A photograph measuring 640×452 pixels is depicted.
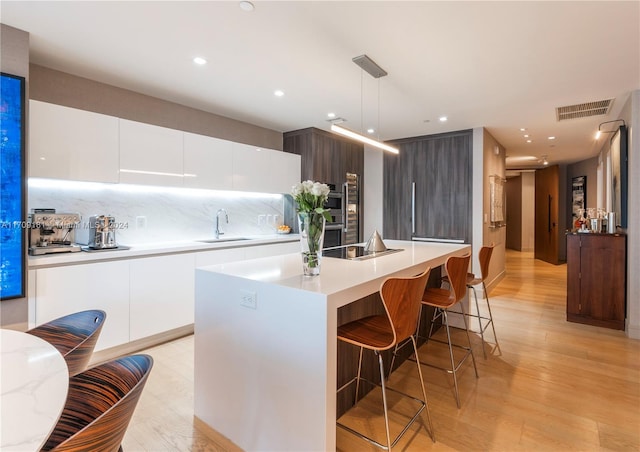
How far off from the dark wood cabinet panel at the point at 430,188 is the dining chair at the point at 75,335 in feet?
16.1

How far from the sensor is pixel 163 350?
3074mm

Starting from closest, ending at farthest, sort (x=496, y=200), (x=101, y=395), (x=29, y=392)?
(x=29, y=392) < (x=101, y=395) < (x=496, y=200)

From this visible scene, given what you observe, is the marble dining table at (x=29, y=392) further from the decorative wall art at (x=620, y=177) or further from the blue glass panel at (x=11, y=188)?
the decorative wall art at (x=620, y=177)

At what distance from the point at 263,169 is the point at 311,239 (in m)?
2.92

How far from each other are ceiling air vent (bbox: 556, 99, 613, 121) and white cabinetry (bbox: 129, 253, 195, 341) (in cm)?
478

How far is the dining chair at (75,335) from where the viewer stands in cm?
133

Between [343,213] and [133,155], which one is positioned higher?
[133,155]

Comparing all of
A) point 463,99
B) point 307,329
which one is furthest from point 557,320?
point 307,329

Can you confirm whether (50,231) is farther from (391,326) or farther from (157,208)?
(391,326)

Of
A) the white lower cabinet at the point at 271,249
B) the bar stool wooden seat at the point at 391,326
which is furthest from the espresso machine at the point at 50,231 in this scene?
the bar stool wooden seat at the point at 391,326

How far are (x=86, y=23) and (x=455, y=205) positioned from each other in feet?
16.2

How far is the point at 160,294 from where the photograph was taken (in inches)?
124

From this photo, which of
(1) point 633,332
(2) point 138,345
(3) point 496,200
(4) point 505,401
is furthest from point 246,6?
(3) point 496,200

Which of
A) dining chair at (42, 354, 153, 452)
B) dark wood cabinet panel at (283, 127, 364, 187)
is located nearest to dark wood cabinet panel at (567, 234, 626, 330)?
dark wood cabinet panel at (283, 127, 364, 187)
